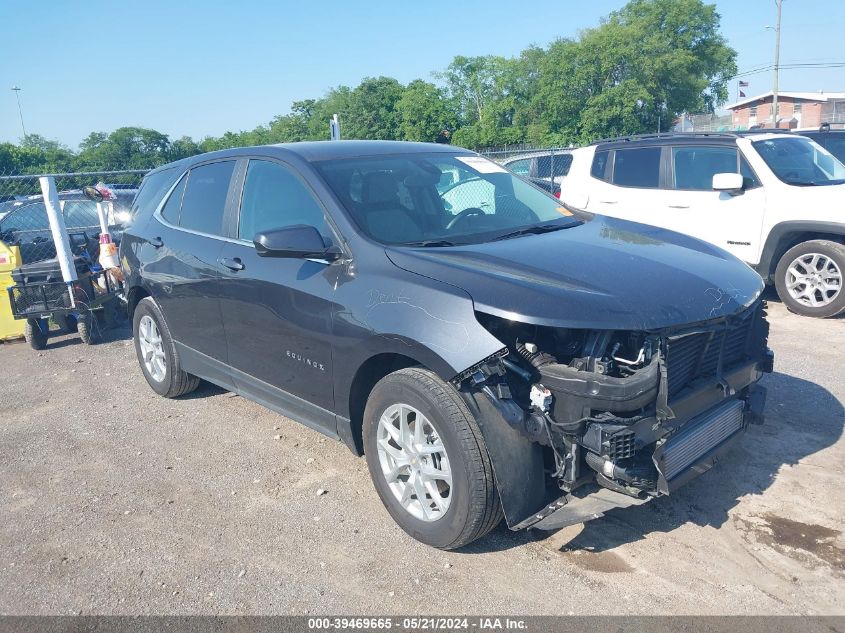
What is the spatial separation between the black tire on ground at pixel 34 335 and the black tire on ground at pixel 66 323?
1.11 feet

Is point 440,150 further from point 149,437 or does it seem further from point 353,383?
point 149,437

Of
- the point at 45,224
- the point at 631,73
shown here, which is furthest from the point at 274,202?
the point at 631,73

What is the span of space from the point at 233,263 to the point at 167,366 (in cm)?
159

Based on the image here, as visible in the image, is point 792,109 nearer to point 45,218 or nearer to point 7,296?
point 45,218

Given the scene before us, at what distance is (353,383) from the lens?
353 cm

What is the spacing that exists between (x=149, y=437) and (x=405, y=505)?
246 centimetres

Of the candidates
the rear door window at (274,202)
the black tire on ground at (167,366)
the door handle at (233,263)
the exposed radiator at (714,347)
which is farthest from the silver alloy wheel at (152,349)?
the exposed radiator at (714,347)

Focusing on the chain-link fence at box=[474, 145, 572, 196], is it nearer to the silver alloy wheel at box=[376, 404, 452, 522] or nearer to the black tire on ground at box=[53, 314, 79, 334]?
the black tire on ground at box=[53, 314, 79, 334]

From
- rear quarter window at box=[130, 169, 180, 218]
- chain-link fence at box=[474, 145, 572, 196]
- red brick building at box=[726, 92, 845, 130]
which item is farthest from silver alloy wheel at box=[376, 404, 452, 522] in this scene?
red brick building at box=[726, 92, 845, 130]

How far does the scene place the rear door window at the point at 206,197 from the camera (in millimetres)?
4617

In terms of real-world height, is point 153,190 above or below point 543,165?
above

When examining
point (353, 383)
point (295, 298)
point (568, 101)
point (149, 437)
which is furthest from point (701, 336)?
point (568, 101)

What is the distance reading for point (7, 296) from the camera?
802 centimetres

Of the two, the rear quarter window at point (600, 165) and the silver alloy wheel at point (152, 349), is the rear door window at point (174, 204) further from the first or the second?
the rear quarter window at point (600, 165)
